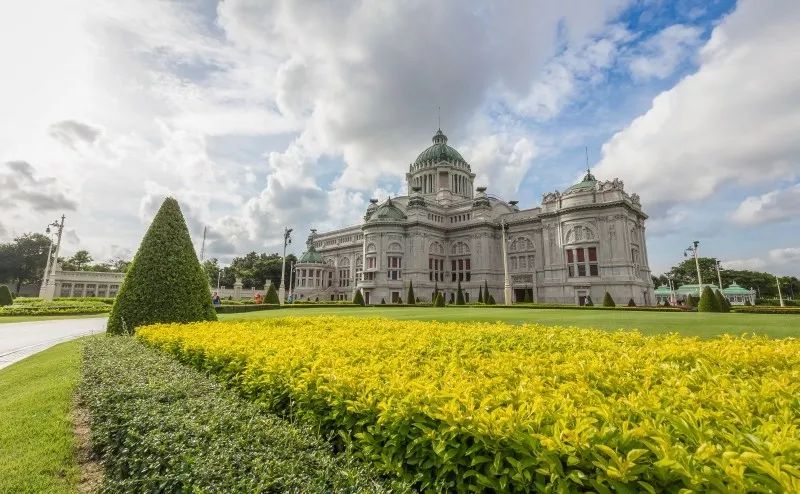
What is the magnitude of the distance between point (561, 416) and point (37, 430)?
29.0ft

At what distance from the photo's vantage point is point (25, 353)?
49.6 feet

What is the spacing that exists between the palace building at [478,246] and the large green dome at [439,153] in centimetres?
26

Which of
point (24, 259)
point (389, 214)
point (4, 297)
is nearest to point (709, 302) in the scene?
point (389, 214)

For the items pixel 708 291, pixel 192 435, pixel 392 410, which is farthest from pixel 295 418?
pixel 708 291

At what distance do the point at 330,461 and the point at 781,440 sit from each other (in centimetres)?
334

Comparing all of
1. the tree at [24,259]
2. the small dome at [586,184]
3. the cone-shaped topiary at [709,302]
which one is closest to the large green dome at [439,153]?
the small dome at [586,184]

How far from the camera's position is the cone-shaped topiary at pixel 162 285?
14266 millimetres

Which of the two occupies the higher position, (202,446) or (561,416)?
(561,416)

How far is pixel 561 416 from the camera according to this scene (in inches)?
119

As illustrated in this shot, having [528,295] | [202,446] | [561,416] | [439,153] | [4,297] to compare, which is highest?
[439,153]

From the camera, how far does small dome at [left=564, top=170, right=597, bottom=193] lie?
53.8 meters

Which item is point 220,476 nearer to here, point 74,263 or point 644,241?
point 644,241

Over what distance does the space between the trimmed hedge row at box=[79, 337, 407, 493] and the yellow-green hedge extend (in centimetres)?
40

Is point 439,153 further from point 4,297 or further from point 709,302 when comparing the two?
point 4,297
